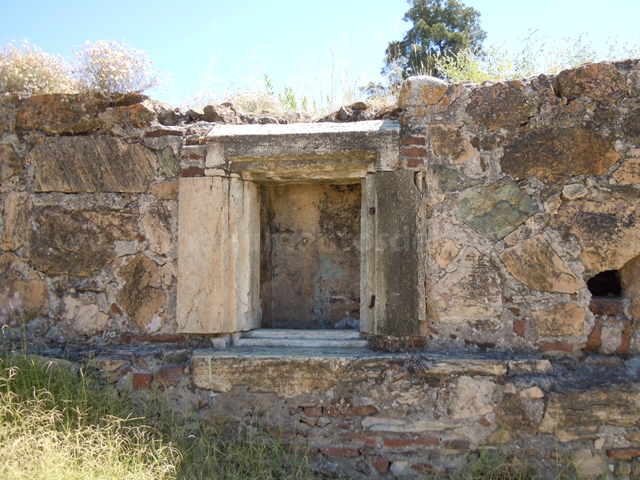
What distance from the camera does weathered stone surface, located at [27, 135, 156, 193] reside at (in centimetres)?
323

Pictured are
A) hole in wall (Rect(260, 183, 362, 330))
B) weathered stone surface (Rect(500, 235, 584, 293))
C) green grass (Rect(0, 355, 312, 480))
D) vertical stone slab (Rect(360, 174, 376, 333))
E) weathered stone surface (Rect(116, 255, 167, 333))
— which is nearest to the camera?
green grass (Rect(0, 355, 312, 480))

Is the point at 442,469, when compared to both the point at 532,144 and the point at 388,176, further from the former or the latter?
the point at 532,144

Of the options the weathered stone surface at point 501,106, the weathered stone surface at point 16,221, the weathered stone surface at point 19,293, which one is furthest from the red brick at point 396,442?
the weathered stone surface at point 16,221

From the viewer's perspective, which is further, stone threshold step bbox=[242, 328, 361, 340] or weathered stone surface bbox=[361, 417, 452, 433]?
stone threshold step bbox=[242, 328, 361, 340]

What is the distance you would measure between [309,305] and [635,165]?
7.03ft

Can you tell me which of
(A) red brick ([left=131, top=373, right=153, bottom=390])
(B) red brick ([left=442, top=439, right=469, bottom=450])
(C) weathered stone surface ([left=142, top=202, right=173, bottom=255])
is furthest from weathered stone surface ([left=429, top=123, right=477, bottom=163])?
(A) red brick ([left=131, top=373, right=153, bottom=390])

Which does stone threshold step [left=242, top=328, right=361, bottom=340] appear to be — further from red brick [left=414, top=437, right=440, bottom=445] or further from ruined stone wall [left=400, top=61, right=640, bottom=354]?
red brick [left=414, top=437, right=440, bottom=445]

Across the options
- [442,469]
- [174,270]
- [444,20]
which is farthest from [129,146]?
[444,20]

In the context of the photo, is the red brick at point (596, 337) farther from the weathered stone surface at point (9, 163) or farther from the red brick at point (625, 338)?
the weathered stone surface at point (9, 163)

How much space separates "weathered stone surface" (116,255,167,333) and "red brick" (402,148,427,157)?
5.32ft

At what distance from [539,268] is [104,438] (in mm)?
2424

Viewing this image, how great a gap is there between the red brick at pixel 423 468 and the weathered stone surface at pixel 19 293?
2353 mm

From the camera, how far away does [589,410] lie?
8.78 ft

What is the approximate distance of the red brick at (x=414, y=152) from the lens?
3.00 m
